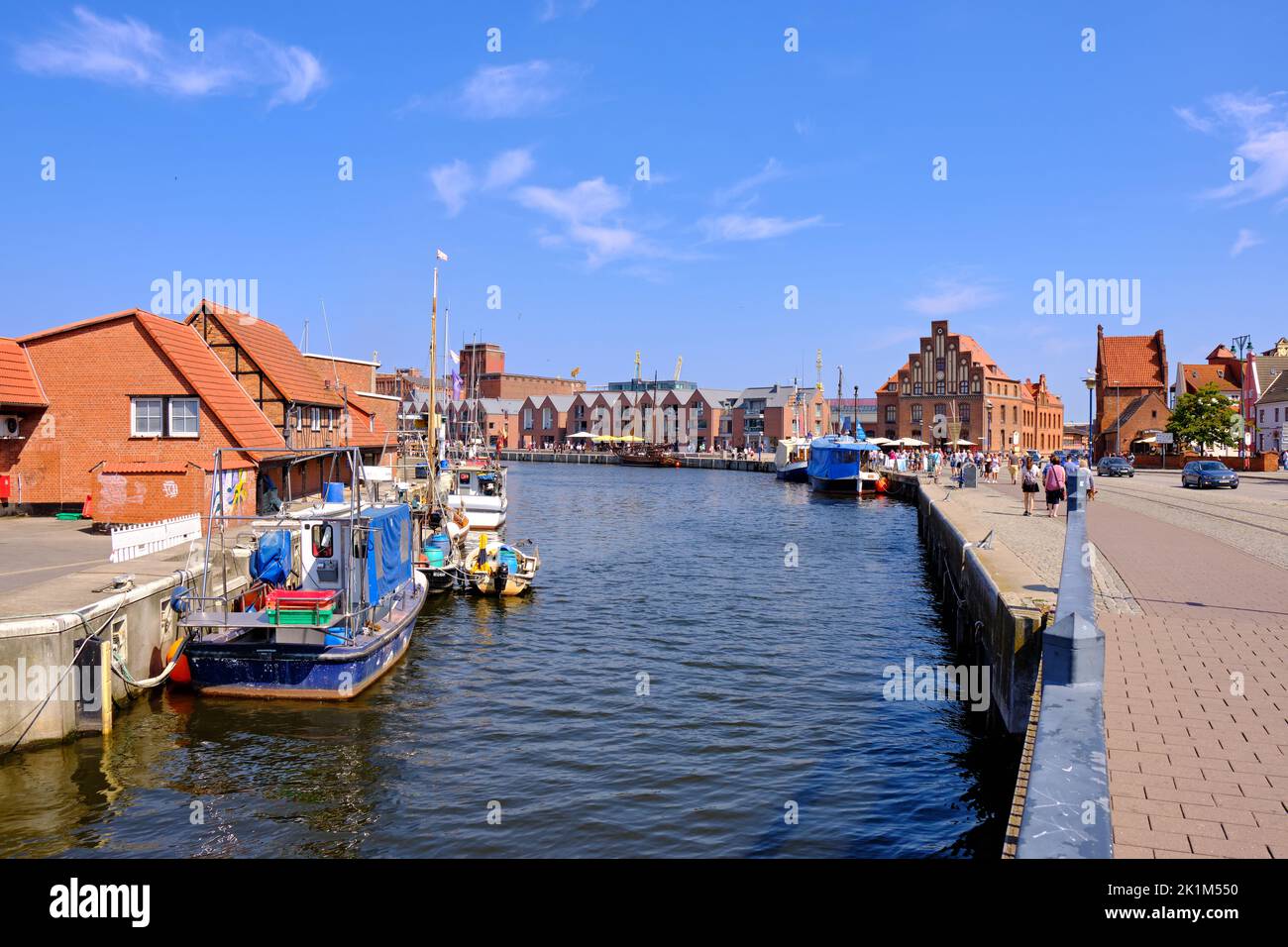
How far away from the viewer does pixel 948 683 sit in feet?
61.5

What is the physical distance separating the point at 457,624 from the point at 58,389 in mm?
16586

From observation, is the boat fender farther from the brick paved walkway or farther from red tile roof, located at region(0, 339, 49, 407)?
red tile roof, located at region(0, 339, 49, 407)

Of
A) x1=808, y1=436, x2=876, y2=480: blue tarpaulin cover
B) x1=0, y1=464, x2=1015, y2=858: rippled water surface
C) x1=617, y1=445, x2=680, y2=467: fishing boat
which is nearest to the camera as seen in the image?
x1=0, y1=464, x2=1015, y2=858: rippled water surface

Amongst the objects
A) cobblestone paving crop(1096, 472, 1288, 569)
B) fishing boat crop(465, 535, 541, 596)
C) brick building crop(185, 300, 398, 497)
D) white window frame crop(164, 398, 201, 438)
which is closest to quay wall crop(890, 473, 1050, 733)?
cobblestone paving crop(1096, 472, 1288, 569)

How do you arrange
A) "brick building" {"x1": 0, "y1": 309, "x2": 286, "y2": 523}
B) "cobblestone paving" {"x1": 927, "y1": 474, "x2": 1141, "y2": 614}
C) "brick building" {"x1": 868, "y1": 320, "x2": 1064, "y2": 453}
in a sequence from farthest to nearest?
1. "brick building" {"x1": 868, "y1": 320, "x2": 1064, "y2": 453}
2. "brick building" {"x1": 0, "y1": 309, "x2": 286, "y2": 523}
3. "cobblestone paving" {"x1": 927, "y1": 474, "x2": 1141, "y2": 614}

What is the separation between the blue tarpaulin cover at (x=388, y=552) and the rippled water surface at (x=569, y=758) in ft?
6.17

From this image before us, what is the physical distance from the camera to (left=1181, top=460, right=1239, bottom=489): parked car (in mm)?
48844

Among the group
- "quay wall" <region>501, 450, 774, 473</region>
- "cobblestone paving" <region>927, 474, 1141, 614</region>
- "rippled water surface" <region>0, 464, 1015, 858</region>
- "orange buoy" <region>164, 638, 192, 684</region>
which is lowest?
"rippled water surface" <region>0, 464, 1015, 858</region>

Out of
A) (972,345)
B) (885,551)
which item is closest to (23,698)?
(885,551)

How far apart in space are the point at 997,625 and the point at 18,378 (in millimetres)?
29865

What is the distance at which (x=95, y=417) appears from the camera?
3011 cm

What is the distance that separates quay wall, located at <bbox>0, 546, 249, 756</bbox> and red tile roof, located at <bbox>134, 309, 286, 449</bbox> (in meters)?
13.2

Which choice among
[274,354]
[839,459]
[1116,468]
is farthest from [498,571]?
[1116,468]
